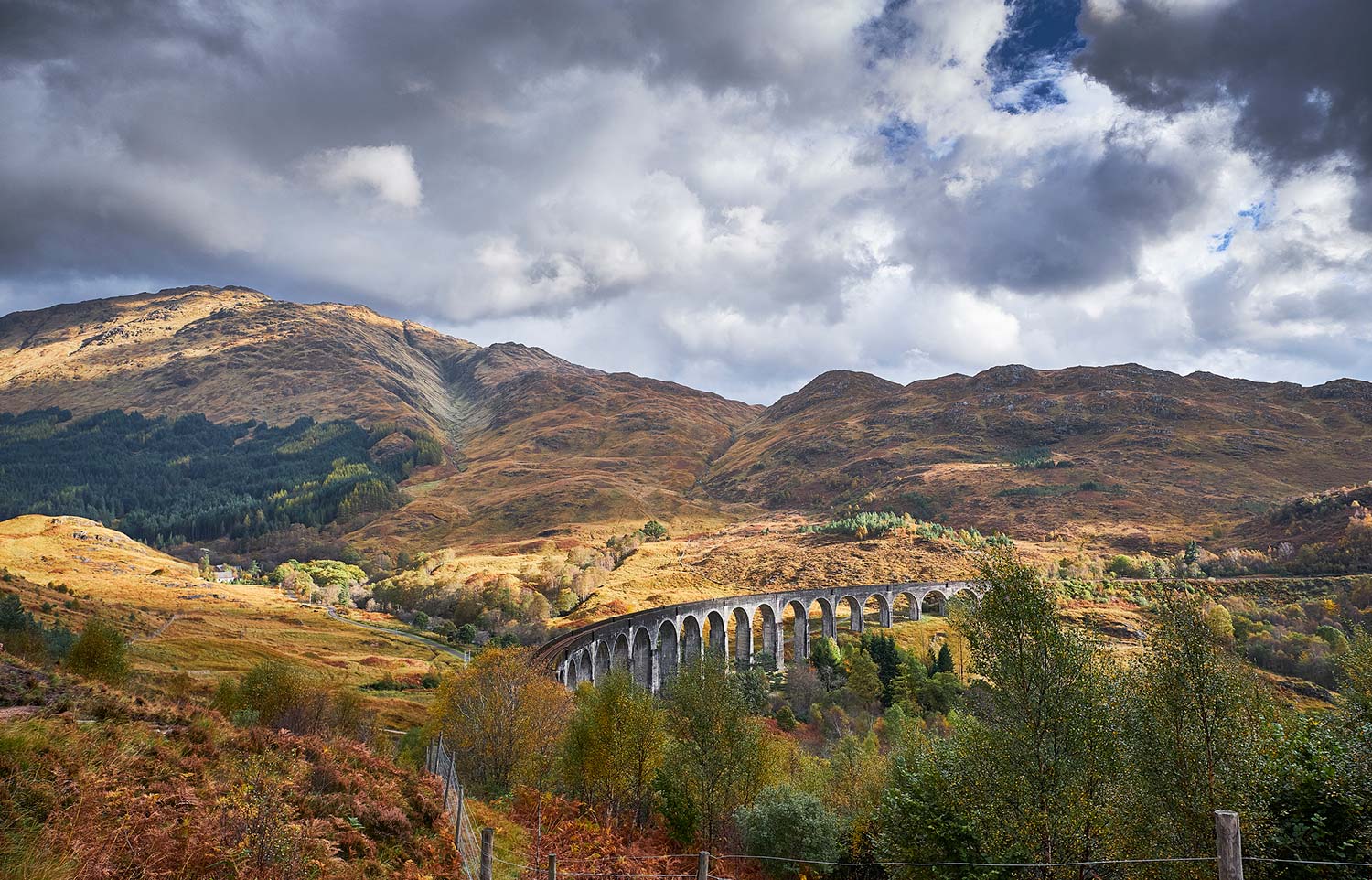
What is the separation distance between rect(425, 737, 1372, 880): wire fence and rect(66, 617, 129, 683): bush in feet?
57.5

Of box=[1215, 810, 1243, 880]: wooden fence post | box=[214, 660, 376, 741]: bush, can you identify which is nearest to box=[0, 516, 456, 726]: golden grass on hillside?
box=[214, 660, 376, 741]: bush

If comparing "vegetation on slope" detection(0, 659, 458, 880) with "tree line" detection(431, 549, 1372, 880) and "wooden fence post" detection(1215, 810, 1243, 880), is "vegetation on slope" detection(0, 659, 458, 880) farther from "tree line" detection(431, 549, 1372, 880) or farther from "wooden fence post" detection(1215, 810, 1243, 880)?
"wooden fence post" detection(1215, 810, 1243, 880)

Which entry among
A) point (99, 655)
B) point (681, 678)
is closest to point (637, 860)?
point (681, 678)

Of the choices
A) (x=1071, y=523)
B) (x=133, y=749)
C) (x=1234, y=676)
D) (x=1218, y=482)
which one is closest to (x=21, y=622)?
(x=133, y=749)

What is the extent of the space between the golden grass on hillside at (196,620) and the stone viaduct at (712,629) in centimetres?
1490

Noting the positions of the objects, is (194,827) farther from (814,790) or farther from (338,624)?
(338,624)

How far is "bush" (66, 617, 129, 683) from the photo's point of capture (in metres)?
31.6

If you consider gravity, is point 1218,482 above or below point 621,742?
above

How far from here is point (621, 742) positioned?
112 ft

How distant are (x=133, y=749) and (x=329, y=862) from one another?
4.39 metres

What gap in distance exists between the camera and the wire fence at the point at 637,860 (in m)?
8.29

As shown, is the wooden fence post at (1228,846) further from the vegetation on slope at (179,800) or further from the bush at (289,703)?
the bush at (289,703)

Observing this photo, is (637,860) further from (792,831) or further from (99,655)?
(99,655)

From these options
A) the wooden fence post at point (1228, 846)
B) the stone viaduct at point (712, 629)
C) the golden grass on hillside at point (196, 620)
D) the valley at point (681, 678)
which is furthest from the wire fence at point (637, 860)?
the golden grass on hillside at point (196, 620)
